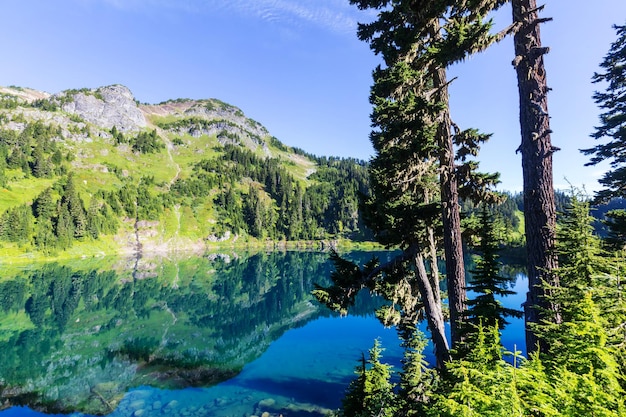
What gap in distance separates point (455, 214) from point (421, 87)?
4596 mm

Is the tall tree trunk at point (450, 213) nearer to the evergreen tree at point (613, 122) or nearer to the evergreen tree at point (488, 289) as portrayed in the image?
the evergreen tree at point (488, 289)

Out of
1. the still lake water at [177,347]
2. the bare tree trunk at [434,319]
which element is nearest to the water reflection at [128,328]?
the still lake water at [177,347]

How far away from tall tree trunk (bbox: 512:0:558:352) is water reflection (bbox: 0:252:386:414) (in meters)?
26.3

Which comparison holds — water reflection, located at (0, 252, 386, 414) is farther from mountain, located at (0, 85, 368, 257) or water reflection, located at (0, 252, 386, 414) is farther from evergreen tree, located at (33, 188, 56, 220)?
mountain, located at (0, 85, 368, 257)

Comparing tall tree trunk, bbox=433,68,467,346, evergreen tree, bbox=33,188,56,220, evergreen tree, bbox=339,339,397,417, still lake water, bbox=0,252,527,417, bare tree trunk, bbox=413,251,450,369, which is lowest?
still lake water, bbox=0,252,527,417

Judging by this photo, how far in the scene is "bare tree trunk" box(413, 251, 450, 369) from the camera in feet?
36.4

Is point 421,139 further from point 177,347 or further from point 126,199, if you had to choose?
point 126,199

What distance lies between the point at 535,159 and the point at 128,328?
47900 millimetres

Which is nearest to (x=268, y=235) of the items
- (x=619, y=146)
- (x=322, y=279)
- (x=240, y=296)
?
(x=322, y=279)

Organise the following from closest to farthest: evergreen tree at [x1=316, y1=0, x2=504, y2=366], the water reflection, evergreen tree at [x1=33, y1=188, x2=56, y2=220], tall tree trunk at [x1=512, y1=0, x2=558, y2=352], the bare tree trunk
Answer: tall tree trunk at [x1=512, y1=0, x2=558, y2=352] < evergreen tree at [x1=316, y1=0, x2=504, y2=366] < the bare tree trunk < the water reflection < evergreen tree at [x1=33, y1=188, x2=56, y2=220]

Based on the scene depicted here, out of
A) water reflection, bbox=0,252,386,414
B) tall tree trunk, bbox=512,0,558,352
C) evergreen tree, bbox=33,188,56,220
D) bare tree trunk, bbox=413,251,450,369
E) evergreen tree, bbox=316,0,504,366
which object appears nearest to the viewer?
tall tree trunk, bbox=512,0,558,352

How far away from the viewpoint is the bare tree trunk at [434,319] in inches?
437

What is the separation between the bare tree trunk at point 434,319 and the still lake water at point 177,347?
1268 cm

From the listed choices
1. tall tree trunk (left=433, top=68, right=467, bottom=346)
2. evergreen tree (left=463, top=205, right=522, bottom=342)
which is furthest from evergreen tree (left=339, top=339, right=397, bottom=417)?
evergreen tree (left=463, top=205, right=522, bottom=342)
